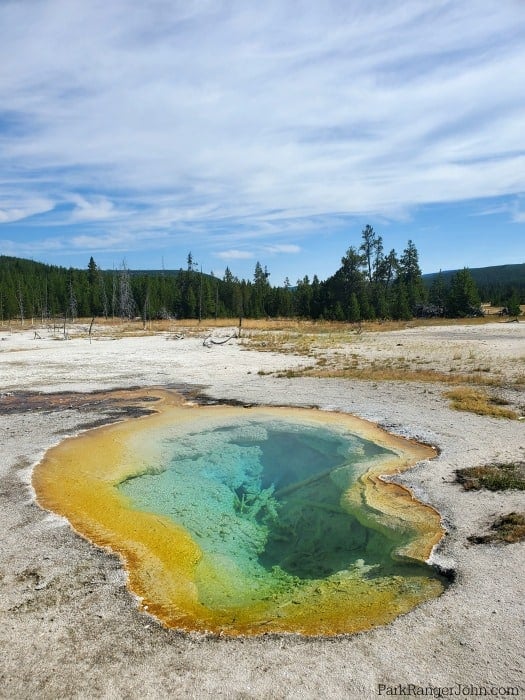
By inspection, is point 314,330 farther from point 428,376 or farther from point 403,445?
point 403,445

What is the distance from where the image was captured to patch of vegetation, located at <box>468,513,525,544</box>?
6836 mm

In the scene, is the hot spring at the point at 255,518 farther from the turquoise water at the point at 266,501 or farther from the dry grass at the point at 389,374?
the dry grass at the point at 389,374

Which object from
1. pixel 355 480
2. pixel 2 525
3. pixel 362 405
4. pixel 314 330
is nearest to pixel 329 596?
pixel 355 480

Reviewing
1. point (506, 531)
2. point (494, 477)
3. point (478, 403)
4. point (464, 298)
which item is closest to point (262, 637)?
point (506, 531)

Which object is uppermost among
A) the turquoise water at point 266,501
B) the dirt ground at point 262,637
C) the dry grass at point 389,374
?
the dry grass at point 389,374

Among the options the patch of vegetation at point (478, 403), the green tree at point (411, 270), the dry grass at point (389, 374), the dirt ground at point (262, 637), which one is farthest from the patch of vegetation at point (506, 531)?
the green tree at point (411, 270)

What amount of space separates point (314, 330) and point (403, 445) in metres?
43.0

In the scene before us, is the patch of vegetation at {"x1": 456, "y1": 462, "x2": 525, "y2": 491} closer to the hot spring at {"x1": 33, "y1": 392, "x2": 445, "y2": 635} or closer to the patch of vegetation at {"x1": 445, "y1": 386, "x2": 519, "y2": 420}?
the hot spring at {"x1": 33, "y1": 392, "x2": 445, "y2": 635}

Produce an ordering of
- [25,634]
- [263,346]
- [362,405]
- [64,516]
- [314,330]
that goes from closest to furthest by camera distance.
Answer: [25,634] < [64,516] < [362,405] < [263,346] < [314,330]

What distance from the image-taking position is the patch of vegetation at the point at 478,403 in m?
14.1

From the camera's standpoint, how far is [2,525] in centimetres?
775

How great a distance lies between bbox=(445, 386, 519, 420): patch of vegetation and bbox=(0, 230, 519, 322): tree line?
133ft

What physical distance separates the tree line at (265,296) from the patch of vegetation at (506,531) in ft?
163

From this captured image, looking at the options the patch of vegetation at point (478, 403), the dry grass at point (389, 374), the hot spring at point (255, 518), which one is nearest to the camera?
the hot spring at point (255, 518)
